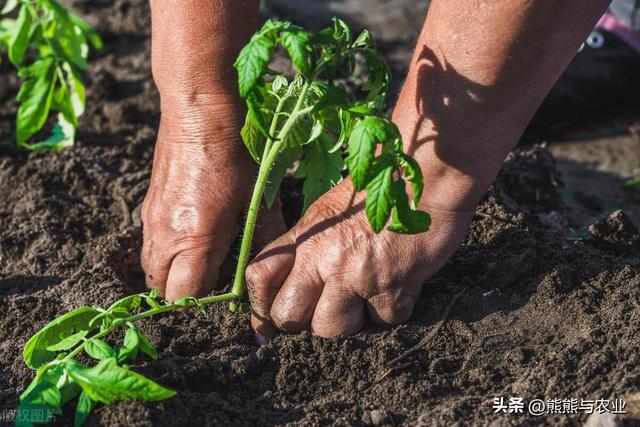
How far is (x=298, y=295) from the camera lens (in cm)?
209

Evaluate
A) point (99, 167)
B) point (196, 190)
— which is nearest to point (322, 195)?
point (196, 190)

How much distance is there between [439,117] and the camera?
6.34 ft

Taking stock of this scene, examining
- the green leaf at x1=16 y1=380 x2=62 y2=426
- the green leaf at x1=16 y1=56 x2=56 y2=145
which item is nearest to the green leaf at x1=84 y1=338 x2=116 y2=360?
the green leaf at x1=16 y1=380 x2=62 y2=426

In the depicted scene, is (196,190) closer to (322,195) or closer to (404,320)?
(322,195)

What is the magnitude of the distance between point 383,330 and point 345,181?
0.38 meters

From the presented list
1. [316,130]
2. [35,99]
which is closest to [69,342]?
[316,130]

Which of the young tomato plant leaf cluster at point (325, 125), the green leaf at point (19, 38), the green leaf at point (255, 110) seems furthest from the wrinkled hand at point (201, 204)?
the green leaf at point (19, 38)

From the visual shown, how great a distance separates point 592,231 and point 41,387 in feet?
5.49

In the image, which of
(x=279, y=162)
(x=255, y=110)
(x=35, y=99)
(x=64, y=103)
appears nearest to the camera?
(x=255, y=110)

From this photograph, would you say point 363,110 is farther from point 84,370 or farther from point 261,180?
point 84,370

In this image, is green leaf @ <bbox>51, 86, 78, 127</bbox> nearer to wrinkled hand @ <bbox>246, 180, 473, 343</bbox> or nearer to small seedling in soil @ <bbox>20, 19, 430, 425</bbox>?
small seedling in soil @ <bbox>20, 19, 430, 425</bbox>

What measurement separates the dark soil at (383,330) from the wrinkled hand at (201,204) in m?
0.13

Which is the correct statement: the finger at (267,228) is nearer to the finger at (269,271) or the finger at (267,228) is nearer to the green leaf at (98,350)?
the finger at (269,271)

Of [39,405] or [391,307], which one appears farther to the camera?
[391,307]
